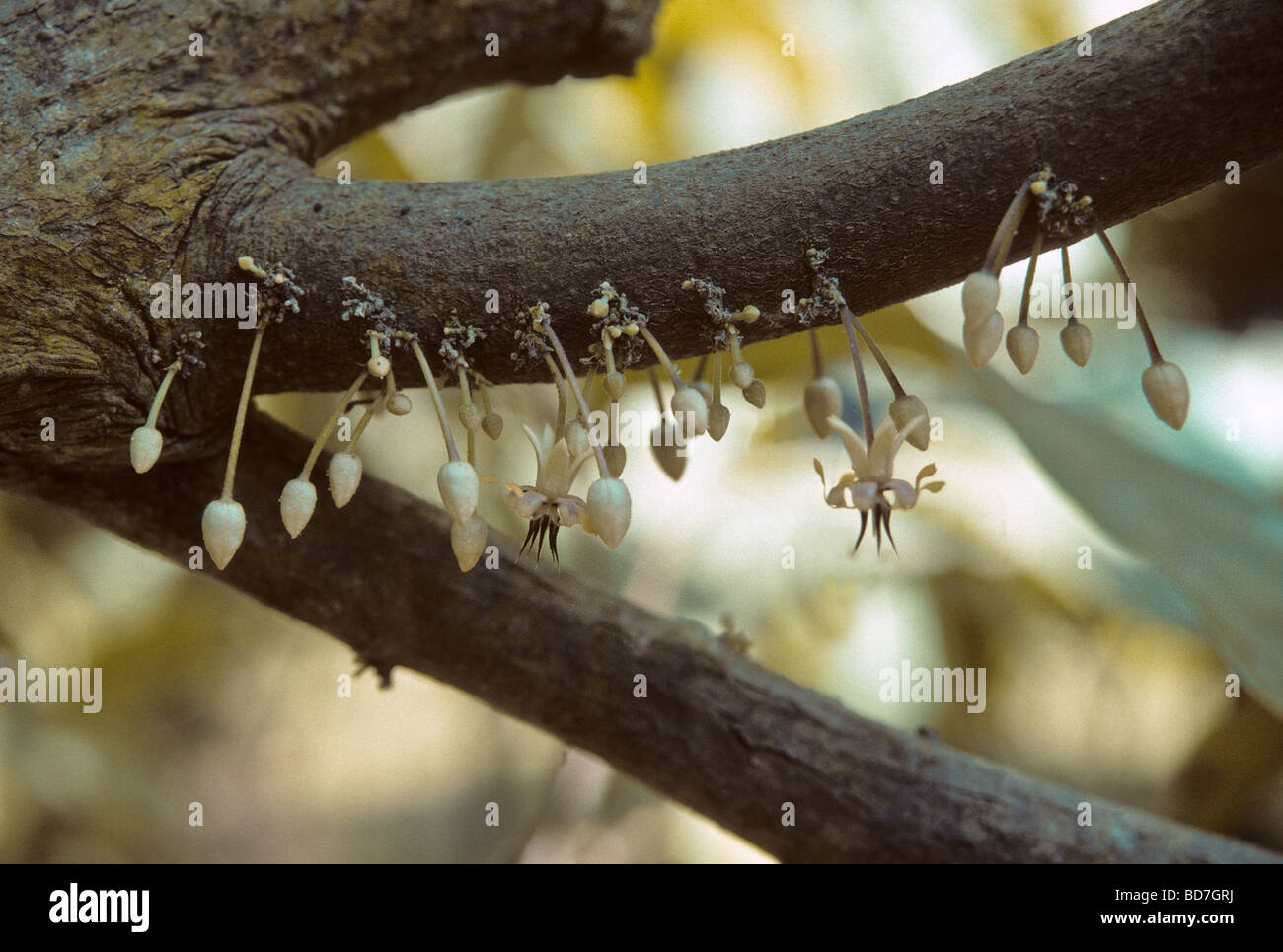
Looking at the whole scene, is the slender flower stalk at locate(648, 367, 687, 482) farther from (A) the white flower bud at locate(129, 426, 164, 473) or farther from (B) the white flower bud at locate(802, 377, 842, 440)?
(A) the white flower bud at locate(129, 426, 164, 473)

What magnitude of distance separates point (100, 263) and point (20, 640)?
1643 millimetres

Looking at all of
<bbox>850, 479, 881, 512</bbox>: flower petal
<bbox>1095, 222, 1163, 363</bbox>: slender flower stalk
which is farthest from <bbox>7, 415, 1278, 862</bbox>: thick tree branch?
<bbox>1095, 222, 1163, 363</bbox>: slender flower stalk

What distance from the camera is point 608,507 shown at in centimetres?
61

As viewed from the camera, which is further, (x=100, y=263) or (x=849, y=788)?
(x=849, y=788)

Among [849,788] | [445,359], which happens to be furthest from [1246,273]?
[445,359]

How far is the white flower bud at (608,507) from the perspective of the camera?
607 millimetres

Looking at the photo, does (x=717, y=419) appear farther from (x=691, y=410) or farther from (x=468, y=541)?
(x=468, y=541)

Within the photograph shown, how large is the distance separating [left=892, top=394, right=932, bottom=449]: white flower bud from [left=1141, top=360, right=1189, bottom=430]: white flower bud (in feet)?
0.41

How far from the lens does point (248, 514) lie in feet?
2.80

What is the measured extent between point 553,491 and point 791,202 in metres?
0.23

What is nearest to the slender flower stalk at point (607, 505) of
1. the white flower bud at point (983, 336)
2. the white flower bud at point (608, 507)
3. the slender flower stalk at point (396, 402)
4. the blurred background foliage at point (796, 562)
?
the white flower bud at point (608, 507)

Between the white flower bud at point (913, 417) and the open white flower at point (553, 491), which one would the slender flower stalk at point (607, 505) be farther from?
the white flower bud at point (913, 417)

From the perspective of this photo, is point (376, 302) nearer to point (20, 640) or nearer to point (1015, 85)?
point (1015, 85)

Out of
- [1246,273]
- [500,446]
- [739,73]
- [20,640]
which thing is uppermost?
[739,73]
